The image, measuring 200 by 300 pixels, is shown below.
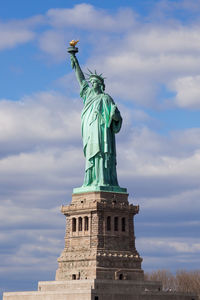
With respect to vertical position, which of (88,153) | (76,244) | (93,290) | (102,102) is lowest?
(93,290)

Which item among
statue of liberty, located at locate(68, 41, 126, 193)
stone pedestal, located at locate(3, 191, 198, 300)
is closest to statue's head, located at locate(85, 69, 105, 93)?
statue of liberty, located at locate(68, 41, 126, 193)

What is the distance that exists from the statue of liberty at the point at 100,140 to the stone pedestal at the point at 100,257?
138cm

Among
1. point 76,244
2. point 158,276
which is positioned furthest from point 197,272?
point 76,244

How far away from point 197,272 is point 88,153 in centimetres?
2470

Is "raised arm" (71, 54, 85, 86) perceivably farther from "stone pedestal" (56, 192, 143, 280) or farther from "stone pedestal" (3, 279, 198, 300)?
"stone pedestal" (3, 279, 198, 300)

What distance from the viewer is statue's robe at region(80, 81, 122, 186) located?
6981 centimetres

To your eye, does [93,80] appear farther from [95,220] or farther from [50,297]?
[50,297]

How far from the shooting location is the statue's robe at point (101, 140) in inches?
2749

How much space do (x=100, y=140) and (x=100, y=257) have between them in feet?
34.6

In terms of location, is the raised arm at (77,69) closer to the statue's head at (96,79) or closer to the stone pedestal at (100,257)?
the statue's head at (96,79)

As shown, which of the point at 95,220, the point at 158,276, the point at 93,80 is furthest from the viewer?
the point at 158,276

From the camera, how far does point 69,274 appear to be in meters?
68.4

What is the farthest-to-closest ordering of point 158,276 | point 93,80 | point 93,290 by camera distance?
point 158,276
point 93,80
point 93,290

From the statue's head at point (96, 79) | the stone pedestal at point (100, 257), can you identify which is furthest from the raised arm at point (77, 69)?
the stone pedestal at point (100, 257)
